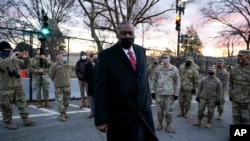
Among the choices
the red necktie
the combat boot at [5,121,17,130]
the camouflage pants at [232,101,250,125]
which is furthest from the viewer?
the combat boot at [5,121,17,130]

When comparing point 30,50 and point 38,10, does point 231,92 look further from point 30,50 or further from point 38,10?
point 38,10

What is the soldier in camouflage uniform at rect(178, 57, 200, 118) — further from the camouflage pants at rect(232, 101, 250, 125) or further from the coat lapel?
the coat lapel

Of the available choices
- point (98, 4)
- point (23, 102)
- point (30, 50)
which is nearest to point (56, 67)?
point (23, 102)

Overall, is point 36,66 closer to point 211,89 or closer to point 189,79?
point 189,79

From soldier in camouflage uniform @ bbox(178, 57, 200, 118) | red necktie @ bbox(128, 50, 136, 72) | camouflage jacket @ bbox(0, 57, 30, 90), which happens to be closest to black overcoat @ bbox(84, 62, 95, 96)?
camouflage jacket @ bbox(0, 57, 30, 90)

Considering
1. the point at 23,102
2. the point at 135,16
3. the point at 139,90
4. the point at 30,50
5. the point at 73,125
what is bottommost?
the point at 73,125

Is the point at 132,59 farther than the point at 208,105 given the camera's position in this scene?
No

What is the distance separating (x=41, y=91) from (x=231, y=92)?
7.60 metres

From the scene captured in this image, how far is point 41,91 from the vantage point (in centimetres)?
Result: 1245

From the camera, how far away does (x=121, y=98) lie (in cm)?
400

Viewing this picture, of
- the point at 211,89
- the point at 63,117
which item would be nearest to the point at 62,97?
the point at 63,117

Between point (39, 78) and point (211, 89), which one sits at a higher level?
point (39, 78)

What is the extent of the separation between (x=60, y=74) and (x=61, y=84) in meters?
0.32

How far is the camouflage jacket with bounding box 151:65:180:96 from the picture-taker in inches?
323
